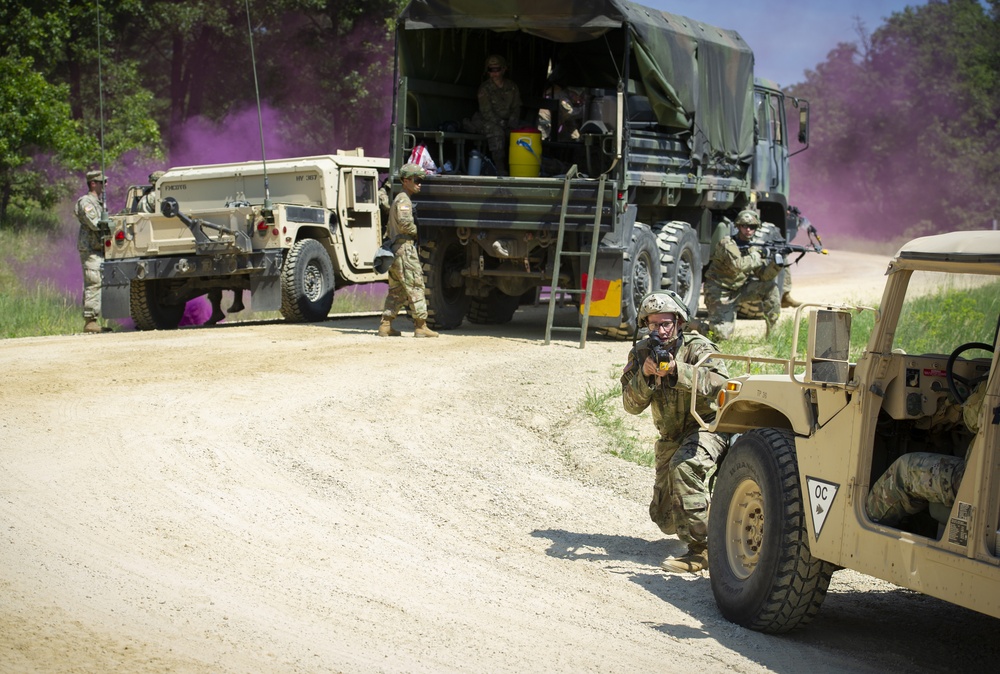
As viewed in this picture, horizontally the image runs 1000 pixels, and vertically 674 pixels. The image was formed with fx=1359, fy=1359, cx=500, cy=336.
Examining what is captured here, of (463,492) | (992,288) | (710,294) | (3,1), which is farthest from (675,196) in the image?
(3,1)

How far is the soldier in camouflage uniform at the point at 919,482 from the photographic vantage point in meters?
4.68

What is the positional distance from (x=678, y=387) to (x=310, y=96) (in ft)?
Answer: 83.9

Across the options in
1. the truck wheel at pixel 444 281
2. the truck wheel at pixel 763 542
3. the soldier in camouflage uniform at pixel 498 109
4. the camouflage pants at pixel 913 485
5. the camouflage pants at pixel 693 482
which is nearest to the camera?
the camouflage pants at pixel 913 485

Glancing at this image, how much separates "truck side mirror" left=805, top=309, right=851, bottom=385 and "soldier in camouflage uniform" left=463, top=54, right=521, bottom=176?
10007 millimetres

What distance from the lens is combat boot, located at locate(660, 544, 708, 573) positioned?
6867 millimetres

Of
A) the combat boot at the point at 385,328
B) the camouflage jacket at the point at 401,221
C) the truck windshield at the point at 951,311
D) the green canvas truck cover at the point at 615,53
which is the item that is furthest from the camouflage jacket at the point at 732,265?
the combat boot at the point at 385,328

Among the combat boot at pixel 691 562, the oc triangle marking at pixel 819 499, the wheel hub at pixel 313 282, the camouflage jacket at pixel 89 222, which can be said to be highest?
the camouflage jacket at pixel 89 222

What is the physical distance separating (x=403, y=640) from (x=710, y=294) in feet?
29.1

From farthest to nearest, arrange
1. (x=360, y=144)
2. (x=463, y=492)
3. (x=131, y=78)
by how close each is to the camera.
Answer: (x=360, y=144) → (x=131, y=78) → (x=463, y=492)

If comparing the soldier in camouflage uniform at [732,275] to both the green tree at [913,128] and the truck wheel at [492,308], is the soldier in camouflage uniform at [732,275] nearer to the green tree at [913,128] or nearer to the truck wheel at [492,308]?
the truck wheel at [492,308]

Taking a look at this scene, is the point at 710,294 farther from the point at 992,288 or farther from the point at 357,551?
the point at 357,551

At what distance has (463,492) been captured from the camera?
8242 millimetres

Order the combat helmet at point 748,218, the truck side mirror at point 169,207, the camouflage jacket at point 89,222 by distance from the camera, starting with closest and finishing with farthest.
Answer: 1. the combat helmet at point 748,218
2. the truck side mirror at point 169,207
3. the camouflage jacket at point 89,222

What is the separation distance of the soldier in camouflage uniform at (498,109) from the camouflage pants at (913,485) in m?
10.1
